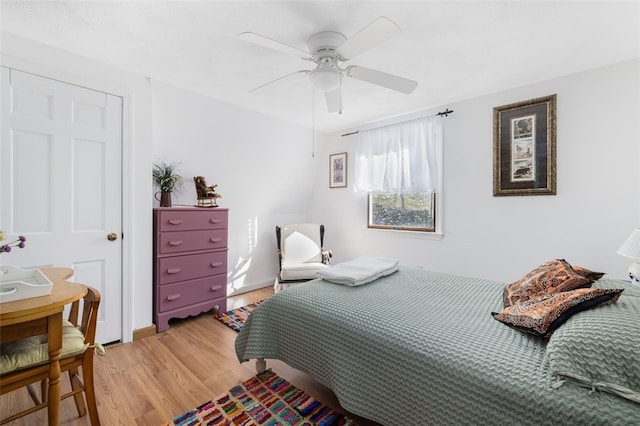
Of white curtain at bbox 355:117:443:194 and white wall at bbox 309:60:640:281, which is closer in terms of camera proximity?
white wall at bbox 309:60:640:281

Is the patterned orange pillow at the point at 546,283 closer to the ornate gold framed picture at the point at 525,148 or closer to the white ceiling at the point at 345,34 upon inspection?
the ornate gold framed picture at the point at 525,148

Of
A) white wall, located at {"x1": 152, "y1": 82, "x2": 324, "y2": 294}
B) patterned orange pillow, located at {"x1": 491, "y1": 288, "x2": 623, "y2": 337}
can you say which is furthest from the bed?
white wall, located at {"x1": 152, "y1": 82, "x2": 324, "y2": 294}

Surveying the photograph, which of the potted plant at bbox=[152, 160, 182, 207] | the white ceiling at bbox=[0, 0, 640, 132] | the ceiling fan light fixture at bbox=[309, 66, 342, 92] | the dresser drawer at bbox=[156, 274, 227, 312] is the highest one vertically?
the white ceiling at bbox=[0, 0, 640, 132]

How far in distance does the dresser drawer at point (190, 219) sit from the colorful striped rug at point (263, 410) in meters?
1.69

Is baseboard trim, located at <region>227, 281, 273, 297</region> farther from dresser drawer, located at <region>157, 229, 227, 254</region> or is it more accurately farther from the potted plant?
the potted plant

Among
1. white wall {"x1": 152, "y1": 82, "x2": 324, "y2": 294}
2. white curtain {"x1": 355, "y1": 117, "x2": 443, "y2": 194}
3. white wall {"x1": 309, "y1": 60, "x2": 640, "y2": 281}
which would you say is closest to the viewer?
white wall {"x1": 309, "y1": 60, "x2": 640, "y2": 281}

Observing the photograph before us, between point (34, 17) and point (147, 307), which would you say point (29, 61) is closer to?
point (34, 17)

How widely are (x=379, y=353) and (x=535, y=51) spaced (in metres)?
2.53

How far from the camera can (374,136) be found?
4.07 meters

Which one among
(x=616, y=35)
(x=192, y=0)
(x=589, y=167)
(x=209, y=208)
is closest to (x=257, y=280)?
(x=209, y=208)

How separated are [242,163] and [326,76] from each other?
2.20 metres

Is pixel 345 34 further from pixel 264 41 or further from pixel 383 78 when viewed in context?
pixel 264 41

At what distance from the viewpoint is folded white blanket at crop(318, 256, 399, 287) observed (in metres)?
2.12

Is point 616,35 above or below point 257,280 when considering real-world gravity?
above
